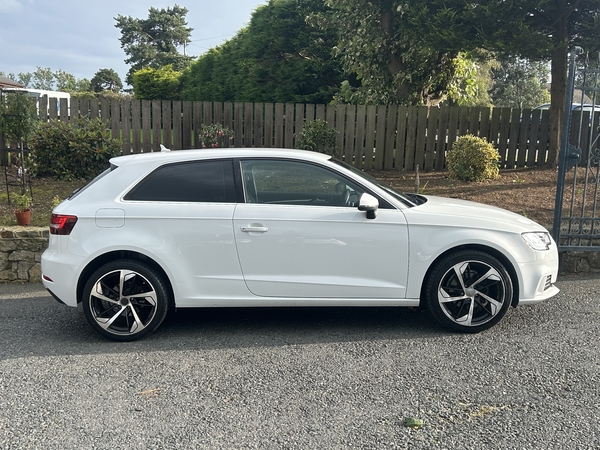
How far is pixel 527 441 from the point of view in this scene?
3.12 metres

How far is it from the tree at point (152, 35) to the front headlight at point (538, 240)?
192 ft

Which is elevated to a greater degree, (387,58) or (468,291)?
(387,58)

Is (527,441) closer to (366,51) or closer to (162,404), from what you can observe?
(162,404)

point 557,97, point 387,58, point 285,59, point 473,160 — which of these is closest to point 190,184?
point 473,160

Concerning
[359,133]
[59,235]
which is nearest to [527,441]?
[59,235]

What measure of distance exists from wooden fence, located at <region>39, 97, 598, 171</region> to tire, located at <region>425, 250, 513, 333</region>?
24.2ft

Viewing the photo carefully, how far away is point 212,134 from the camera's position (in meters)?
11.7

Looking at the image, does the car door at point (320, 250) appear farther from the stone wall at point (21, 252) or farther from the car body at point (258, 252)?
the stone wall at point (21, 252)

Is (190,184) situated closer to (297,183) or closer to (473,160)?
(297,183)

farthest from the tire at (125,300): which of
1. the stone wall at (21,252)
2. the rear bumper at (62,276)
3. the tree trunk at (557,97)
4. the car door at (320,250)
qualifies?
the tree trunk at (557,97)

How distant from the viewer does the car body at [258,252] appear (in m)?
4.57

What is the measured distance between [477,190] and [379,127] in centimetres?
306

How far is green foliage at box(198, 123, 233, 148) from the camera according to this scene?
11703 millimetres

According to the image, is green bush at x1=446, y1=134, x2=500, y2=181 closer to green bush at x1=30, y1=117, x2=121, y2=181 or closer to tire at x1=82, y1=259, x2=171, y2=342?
green bush at x1=30, y1=117, x2=121, y2=181
